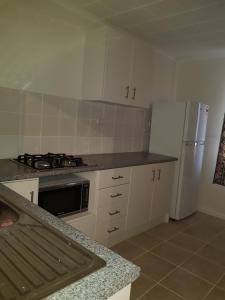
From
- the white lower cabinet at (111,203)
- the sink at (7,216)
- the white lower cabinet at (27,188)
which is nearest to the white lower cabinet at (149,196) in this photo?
the white lower cabinet at (111,203)

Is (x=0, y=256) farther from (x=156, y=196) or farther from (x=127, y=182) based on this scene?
(x=156, y=196)

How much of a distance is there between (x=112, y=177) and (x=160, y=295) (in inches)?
39.7

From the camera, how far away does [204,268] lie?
2223 mm

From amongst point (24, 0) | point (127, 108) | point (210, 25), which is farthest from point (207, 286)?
point (24, 0)

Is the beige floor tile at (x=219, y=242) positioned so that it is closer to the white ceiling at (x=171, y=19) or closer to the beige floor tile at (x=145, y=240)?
the beige floor tile at (x=145, y=240)

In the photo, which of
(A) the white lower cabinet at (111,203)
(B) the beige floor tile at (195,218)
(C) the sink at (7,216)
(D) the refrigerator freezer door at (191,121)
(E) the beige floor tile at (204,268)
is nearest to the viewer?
(C) the sink at (7,216)

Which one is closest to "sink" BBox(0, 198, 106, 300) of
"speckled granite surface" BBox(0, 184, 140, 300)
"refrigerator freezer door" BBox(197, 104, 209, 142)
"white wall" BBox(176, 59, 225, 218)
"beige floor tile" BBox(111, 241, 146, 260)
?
"speckled granite surface" BBox(0, 184, 140, 300)

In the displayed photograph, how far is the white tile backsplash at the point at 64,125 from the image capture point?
2113 mm

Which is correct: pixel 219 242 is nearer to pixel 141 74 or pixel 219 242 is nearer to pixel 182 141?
pixel 182 141

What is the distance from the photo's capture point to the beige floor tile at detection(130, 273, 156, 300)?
182 cm

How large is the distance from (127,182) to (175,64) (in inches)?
85.8

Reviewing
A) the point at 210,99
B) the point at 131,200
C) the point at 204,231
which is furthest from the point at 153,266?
the point at 210,99

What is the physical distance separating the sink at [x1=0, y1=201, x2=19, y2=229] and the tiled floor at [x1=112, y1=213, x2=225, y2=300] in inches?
47.8

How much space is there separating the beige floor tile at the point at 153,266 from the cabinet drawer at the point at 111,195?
56 centimetres
